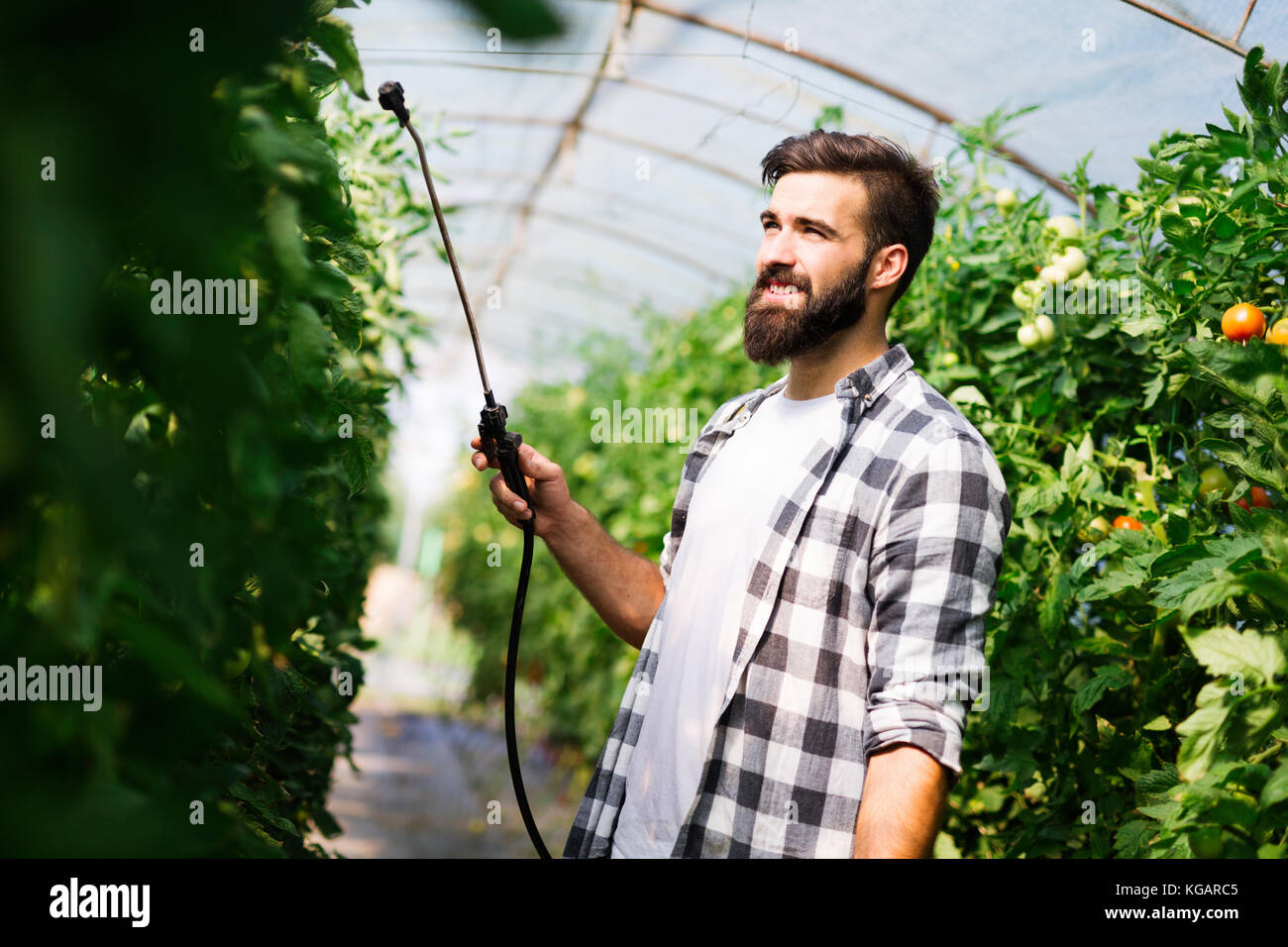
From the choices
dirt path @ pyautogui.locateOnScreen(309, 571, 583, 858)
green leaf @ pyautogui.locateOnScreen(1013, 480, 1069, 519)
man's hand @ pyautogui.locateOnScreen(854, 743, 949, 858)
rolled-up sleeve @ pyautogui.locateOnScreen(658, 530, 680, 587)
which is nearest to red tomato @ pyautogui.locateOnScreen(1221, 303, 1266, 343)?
green leaf @ pyautogui.locateOnScreen(1013, 480, 1069, 519)

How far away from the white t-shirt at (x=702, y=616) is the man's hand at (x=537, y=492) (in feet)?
0.70

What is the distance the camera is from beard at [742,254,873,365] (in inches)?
64.6

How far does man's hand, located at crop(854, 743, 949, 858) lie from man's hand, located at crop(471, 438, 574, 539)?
629mm

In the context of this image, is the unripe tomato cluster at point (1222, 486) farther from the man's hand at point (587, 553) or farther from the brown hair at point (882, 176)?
the man's hand at point (587, 553)

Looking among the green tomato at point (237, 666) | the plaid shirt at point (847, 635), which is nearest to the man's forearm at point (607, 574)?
the plaid shirt at point (847, 635)

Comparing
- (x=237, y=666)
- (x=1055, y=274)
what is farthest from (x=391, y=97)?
(x=1055, y=274)

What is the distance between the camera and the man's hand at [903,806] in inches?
47.2

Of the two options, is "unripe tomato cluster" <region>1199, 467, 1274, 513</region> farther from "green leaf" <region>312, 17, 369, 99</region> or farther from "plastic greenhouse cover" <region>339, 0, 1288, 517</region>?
"green leaf" <region>312, 17, 369, 99</region>

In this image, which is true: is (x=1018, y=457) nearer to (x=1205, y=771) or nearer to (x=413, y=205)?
(x=1205, y=771)

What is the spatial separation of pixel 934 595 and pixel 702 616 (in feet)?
1.20

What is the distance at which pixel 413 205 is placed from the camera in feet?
8.95

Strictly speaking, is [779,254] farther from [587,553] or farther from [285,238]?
[285,238]
